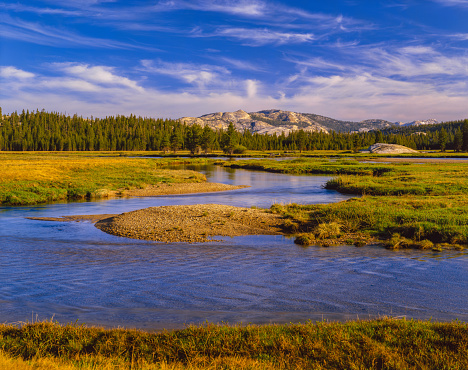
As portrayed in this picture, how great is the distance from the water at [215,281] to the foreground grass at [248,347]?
5.41 feet

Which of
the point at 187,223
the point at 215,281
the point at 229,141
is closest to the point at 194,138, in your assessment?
the point at 229,141

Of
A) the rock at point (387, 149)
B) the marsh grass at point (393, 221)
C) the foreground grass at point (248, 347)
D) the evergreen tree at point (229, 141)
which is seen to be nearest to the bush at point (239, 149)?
the evergreen tree at point (229, 141)

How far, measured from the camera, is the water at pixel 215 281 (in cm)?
1171

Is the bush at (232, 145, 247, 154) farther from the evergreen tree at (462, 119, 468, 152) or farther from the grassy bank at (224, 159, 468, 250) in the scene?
the grassy bank at (224, 159, 468, 250)

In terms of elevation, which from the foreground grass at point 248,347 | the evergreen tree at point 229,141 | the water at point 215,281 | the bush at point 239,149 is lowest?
the water at point 215,281

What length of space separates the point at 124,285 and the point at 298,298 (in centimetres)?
679

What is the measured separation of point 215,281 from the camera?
14.9 m

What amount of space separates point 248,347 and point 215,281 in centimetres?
633

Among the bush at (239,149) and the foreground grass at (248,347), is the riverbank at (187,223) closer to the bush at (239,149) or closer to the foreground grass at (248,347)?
the foreground grass at (248,347)

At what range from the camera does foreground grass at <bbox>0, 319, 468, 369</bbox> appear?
765 centimetres

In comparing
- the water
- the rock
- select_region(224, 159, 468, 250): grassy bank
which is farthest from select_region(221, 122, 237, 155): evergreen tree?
the water

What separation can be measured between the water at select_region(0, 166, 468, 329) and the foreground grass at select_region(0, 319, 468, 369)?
1650 millimetres

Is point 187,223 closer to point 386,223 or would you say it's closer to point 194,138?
point 386,223

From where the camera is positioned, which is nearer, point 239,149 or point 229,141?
point 229,141
